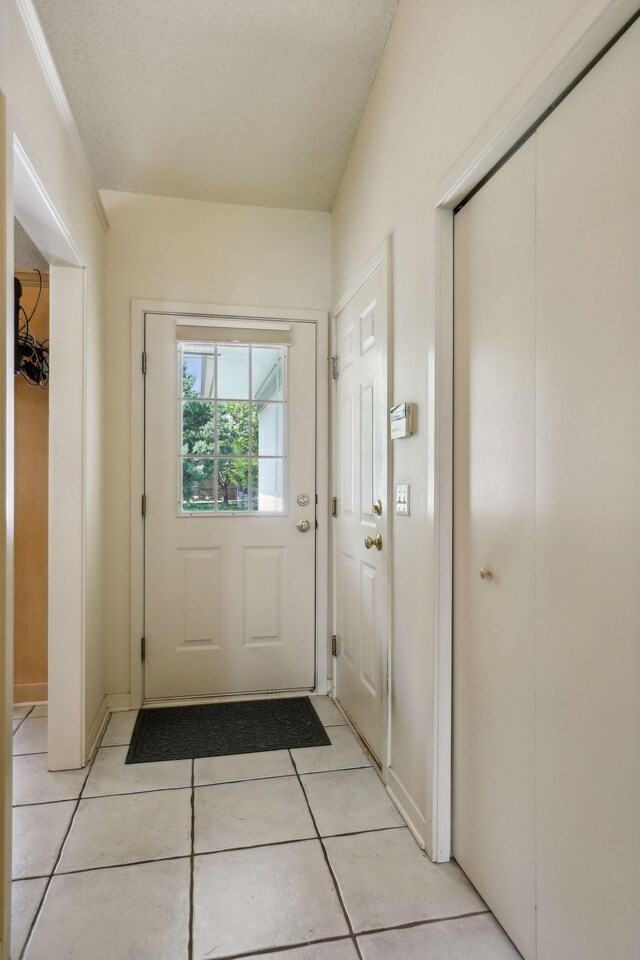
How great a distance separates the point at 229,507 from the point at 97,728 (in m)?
1.19

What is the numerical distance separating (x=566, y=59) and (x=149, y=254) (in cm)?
228

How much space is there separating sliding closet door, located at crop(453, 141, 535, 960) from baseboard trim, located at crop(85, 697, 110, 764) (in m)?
1.51

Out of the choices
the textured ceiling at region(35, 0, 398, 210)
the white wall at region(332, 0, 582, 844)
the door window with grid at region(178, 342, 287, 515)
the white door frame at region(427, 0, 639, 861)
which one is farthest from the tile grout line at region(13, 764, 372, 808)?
the textured ceiling at region(35, 0, 398, 210)

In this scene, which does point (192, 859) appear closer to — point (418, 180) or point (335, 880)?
point (335, 880)

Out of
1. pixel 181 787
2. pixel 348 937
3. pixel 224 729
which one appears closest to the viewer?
pixel 348 937

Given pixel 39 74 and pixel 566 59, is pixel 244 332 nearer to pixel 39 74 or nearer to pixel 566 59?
pixel 39 74

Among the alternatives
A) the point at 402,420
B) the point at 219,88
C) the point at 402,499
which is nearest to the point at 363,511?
the point at 402,499

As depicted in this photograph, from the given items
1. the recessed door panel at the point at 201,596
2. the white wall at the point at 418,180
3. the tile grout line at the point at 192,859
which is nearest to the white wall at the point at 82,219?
the recessed door panel at the point at 201,596

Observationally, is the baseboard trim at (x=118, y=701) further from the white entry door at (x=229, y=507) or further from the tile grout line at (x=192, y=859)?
the tile grout line at (x=192, y=859)

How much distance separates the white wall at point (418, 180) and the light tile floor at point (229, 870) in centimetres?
21

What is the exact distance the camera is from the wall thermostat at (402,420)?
1816 millimetres

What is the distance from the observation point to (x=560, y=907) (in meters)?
1.15

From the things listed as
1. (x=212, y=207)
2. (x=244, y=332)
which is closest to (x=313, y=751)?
(x=244, y=332)

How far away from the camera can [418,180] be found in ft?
5.82
